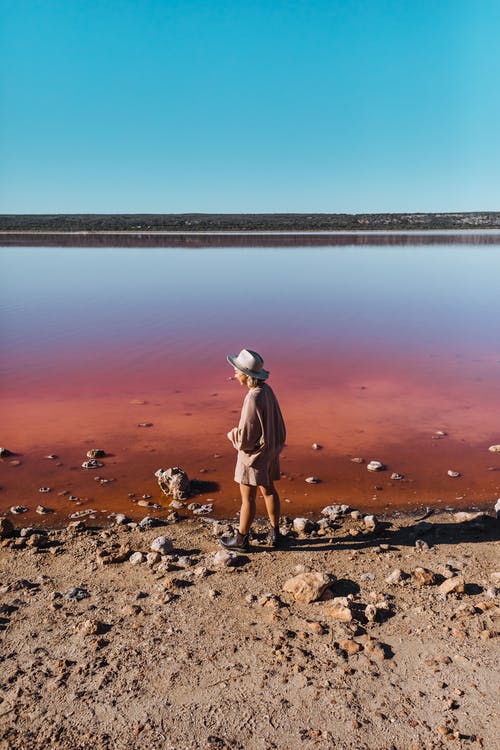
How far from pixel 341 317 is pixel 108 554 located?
12.2m

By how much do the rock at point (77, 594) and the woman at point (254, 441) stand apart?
1015 millimetres

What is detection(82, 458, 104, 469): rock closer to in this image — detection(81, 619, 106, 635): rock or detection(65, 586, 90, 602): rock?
detection(65, 586, 90, 602): rock

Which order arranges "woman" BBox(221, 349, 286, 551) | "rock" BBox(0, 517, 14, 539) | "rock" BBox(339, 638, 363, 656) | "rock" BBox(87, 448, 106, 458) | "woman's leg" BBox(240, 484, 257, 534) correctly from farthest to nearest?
"rock" BBox(87, 448, 106, 458) → "rock" BBox(0, 517, 14, 539) → "woman's leg" BBox(240, 484, 257, 534) → "woman" BBox(221, 349, 286, 551) → "rock" BBox(339, 638, 363, 656)

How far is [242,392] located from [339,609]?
5.31 m

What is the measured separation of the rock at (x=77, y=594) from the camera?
12.5ft

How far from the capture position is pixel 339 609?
3.59 meters

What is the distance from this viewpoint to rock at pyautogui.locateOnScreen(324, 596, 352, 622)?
11.6ft

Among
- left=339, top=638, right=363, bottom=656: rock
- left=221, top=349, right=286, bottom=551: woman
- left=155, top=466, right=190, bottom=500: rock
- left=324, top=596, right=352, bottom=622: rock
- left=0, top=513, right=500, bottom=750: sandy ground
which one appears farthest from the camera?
left=155, top=466, right=190, bottom=500: rock

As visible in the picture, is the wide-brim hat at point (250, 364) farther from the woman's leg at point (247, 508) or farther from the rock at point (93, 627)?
the rock at point (93, 627)

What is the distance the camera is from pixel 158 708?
2.89m

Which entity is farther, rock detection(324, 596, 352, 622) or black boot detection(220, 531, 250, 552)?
black boot detection(220, 531, 250, 552)

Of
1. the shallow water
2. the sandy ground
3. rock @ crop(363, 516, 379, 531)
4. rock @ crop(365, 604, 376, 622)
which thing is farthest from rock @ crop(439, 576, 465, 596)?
the shallow water

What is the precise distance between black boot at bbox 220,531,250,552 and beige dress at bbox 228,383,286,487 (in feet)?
1.26

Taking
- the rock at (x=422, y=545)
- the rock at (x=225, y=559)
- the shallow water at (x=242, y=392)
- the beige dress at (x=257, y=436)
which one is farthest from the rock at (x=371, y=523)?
the rock at (x=225, y=559)
